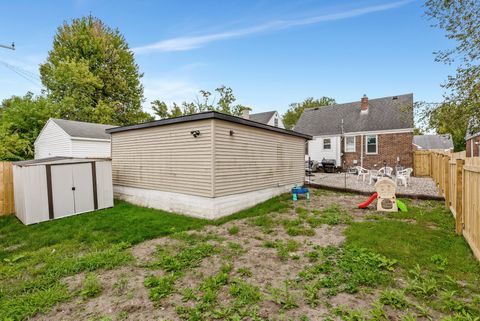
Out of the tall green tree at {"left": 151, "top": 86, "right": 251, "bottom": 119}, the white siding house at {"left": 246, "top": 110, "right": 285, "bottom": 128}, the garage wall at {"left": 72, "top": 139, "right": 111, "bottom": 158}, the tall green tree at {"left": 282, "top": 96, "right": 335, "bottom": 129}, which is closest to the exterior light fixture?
the garage wall at {"left": 72, "top": 139, "right": 111, "bottom": 158}

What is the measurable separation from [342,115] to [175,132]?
686 inches

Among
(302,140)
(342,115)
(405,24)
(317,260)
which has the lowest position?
(317,260)

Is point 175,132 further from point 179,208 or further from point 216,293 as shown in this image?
point 216,293

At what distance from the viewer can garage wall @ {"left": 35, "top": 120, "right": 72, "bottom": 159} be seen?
47.7 feet

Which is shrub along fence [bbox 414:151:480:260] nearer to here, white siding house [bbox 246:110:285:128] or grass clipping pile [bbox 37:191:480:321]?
grass clipping pile [bbox 37:191:480:321]

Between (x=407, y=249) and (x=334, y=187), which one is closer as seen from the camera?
(x=407, y=249)

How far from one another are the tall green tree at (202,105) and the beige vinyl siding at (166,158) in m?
20.1

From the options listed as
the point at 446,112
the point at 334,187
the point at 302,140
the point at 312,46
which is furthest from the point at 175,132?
the point at 312,46

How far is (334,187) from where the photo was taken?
1097 cm

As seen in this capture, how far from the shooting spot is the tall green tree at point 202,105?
28.9 meters

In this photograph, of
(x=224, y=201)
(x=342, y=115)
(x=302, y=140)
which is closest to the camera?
(x=224, y=201)

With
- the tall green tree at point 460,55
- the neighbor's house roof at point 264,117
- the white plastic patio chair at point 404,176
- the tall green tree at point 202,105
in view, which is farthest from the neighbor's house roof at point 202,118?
the tall green tree at point 202,105

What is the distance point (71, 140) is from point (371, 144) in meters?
21.1

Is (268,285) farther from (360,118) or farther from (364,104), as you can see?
(364,104)
